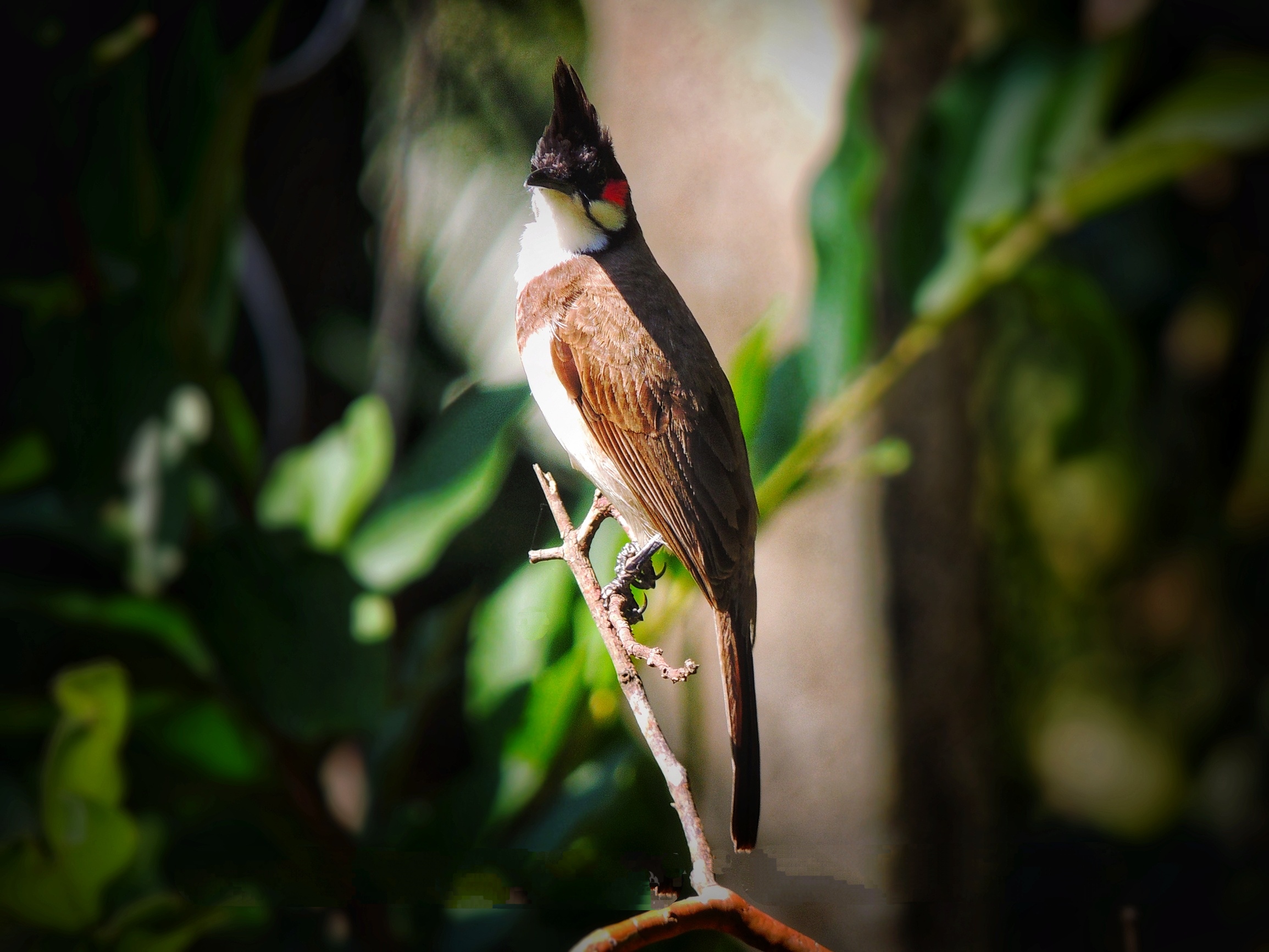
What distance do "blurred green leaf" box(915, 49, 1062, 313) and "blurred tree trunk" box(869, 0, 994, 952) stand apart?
1.6 inches

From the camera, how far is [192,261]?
958 mm

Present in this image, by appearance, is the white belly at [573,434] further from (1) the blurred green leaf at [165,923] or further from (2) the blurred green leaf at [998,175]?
(1) the blurred green leaf at [165,923]

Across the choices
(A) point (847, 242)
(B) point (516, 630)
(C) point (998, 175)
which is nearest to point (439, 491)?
(B) point (516, 630)

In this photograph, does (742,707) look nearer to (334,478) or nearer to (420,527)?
(420,527)

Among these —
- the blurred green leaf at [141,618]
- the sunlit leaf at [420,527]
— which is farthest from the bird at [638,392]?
the blurred green leaf at [141,618]

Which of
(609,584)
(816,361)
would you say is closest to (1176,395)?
(816,361)

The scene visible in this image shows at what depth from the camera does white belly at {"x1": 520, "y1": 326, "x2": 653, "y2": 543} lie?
76 cm

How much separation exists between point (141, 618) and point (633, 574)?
0.53 meters

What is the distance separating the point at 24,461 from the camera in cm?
100

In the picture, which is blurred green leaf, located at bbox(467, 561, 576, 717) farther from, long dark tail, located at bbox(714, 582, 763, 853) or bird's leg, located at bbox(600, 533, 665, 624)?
long dark tail, located at bbox(714, 582, 763, 853)

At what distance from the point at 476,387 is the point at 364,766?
0.42 m

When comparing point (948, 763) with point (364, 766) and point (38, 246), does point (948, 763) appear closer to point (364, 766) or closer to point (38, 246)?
point (364, 766)

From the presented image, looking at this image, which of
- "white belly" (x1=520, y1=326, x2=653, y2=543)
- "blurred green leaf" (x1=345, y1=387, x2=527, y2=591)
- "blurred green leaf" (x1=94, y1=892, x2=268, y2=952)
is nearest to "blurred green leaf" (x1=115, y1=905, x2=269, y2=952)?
"blurred green leaf" (x1=94, y1=892, x2=268, y2=952)

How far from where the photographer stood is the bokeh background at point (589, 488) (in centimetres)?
74
